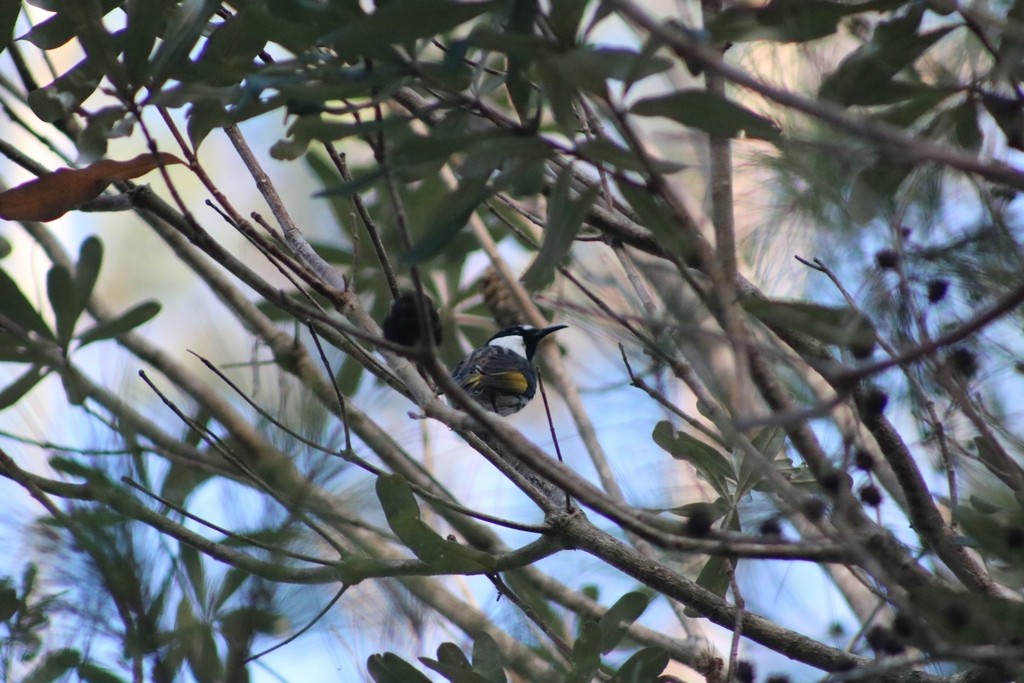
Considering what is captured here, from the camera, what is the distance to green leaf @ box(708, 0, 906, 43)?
1701mm

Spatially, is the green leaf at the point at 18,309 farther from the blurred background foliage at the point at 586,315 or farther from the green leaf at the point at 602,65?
the green leaf at the point at 602,65

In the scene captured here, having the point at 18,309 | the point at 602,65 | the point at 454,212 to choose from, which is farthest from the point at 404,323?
the point at 18,309

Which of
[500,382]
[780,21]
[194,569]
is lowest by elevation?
[194,569]

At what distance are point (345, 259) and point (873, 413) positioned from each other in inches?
123

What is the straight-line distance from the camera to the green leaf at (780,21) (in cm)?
170

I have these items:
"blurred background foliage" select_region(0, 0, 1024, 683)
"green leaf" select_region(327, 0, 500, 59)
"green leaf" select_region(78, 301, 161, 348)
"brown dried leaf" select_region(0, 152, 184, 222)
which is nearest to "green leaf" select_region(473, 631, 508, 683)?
"blurred background foliage" select_region(0, 0, 1024, 683)

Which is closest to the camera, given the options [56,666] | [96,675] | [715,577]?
[96,675]

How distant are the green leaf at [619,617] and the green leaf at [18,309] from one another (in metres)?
1.66

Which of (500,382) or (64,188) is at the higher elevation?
(500,382)

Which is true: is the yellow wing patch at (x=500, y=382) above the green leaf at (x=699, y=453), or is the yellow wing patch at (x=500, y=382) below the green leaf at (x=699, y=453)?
above

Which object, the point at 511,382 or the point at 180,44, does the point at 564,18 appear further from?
the point at 511,382

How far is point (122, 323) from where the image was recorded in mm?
2994

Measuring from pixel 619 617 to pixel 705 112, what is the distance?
45.5 inches

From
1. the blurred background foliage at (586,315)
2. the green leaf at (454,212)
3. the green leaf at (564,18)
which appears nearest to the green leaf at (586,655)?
the blurred background foliage at (586,315)
